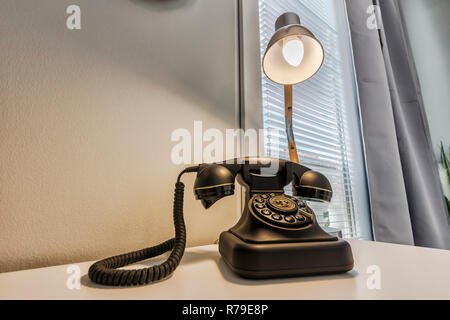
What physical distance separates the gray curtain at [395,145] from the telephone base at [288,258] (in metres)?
0.83

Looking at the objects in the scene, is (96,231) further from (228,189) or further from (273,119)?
(273,119)

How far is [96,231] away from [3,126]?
0.26m

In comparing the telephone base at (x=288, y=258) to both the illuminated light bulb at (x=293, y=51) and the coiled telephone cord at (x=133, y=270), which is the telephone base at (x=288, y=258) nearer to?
the coiled telephone cord at (x=133, y=270)

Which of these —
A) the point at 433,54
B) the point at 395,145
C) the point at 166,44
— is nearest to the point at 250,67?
the point at 166,44

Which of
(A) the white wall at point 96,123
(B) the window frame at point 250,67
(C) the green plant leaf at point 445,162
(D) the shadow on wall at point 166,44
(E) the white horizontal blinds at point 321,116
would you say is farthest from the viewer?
(C) the green plant leaf at point 445,162

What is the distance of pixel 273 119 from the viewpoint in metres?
0.91

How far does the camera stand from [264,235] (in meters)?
0.36

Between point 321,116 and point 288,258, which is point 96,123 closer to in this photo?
point 288,258

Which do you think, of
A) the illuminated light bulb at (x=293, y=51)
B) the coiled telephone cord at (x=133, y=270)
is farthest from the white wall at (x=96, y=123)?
the illuminated light bulb at (x=293, y=51)

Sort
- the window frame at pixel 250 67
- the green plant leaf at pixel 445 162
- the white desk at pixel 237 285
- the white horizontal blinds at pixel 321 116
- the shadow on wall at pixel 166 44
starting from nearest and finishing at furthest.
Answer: the white desk at pixel 237 285
the shadow on wall at pixel 166 44
the window frame at pixel 250 67
the white horizontal blinds at pixel 321 116
the green plant leaf at pixel 445 162

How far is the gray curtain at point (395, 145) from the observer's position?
3.33 ft

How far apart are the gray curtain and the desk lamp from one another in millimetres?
614

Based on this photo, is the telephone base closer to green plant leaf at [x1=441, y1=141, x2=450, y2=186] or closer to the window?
the window
